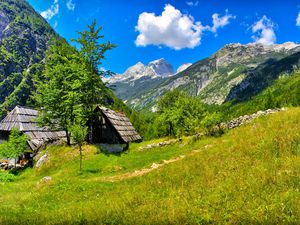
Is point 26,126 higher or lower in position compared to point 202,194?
higher

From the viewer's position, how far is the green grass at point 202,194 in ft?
35.4

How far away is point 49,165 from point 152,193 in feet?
→ 81.1

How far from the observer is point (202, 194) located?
13281 mm

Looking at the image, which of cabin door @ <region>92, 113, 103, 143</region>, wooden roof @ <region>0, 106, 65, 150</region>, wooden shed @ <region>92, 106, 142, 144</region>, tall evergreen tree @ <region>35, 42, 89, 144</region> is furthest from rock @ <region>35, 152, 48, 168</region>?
wooden roof @ <region>0, 106, 65, 150</region>

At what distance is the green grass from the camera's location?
10.8 meters

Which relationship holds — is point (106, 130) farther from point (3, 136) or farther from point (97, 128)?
point (3, 136)

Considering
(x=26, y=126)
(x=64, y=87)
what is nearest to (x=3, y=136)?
(x=26, y=126)

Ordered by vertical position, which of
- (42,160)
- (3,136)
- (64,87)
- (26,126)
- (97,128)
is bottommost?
(42,160)

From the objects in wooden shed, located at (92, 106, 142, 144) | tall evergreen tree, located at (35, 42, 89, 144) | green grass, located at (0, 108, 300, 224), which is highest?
tall evergreen tree, located at (35, 42, 89, 144)

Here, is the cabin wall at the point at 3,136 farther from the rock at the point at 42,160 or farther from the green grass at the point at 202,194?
the green grass at the point at 202,194

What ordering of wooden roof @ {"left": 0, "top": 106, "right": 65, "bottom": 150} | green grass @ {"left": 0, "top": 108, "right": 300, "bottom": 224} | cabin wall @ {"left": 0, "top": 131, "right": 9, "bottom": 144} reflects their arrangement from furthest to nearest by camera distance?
cabin wall @ {"left": 0, "top": 131, "right": 9, "bottom": 144}
wooden roof @ {"left": 0, "top": 106, "right": 65, "bottom": 150}
green grass @ {"left": 0, "top": 108, "right": 300, "bottom": 224}

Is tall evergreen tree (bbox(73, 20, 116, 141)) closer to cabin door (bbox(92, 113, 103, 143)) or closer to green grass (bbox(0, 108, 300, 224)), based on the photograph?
cabin door (bbox(92, 113, 103, 143))

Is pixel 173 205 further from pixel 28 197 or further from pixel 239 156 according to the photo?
pixel 28 197

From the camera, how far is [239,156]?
1838 cm
